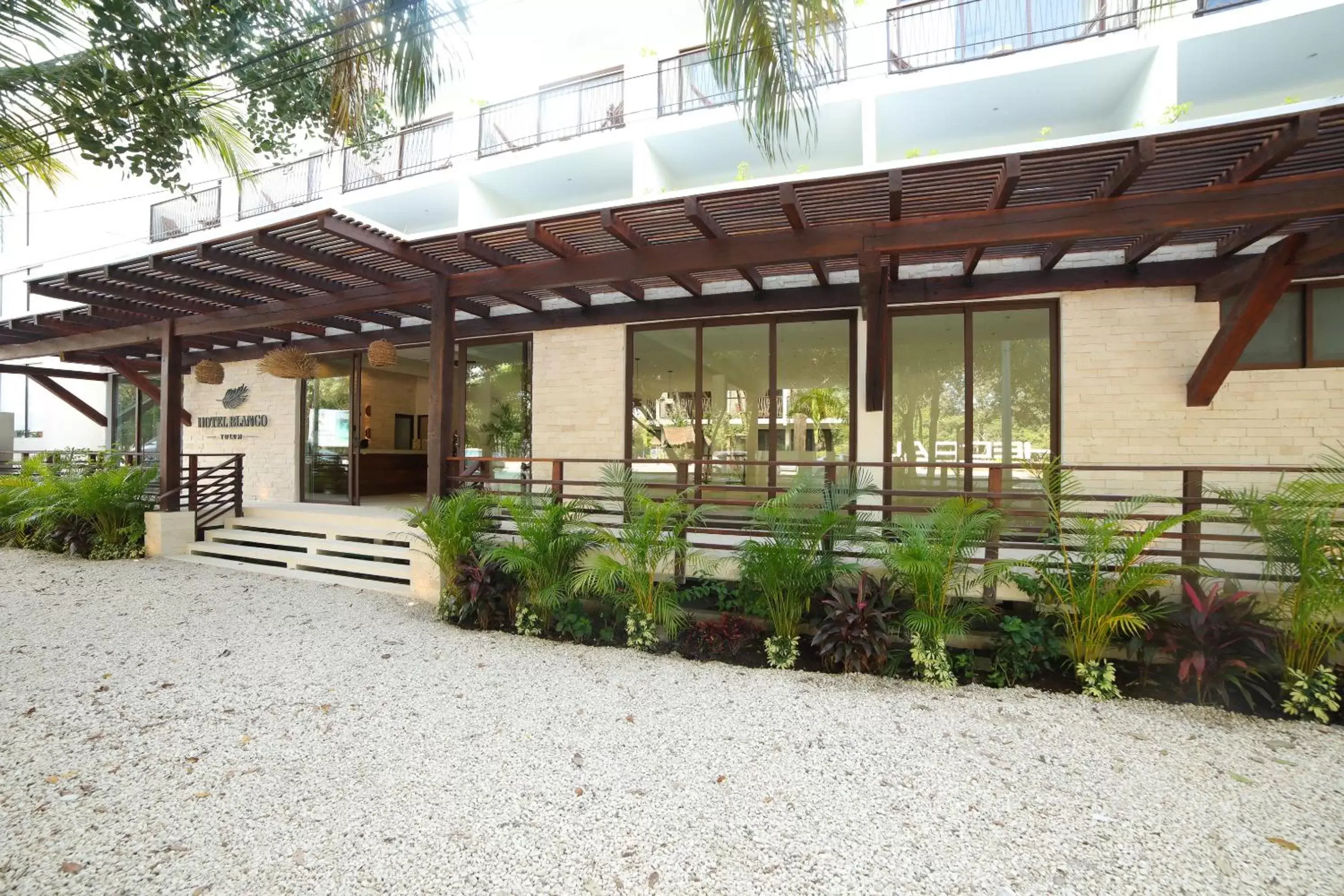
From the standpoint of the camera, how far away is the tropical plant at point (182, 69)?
2.84 meters

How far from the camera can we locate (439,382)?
5.75 meters

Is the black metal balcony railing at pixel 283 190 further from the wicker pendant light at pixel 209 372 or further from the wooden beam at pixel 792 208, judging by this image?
the wooden beam at pixel 792 208

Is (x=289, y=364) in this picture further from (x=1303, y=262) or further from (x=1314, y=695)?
(x=1303, y=262)

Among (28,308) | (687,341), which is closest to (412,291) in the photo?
(687,341)

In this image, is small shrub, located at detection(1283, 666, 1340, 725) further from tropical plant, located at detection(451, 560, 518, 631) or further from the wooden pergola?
tropical plant, located at detection(451, 560, 518, 631)

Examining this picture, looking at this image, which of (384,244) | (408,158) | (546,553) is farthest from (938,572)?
(408,158)

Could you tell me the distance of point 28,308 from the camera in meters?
13.7

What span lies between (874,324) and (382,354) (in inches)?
221

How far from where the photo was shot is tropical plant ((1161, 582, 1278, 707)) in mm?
3408

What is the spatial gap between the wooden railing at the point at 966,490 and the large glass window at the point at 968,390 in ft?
0.68

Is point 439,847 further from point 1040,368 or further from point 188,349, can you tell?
point 188,349

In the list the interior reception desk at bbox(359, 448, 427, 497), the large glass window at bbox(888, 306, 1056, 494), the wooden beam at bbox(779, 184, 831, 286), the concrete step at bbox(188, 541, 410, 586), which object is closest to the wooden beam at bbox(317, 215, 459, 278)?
the concrete step at bbox(188, 541, 410, 586)

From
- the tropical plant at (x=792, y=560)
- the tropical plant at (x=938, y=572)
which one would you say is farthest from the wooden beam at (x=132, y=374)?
the tropical plant at (x=938, y=572)

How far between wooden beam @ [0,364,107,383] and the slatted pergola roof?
3.29m
